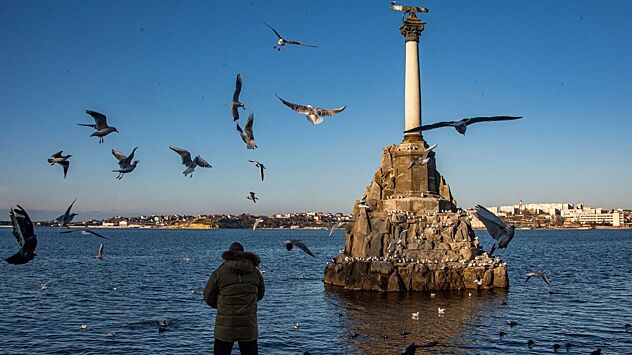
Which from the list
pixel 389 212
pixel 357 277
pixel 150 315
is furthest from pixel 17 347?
pixel 389 212

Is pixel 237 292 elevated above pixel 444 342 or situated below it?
above

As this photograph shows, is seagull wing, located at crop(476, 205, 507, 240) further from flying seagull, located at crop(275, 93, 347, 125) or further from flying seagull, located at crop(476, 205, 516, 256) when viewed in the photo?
flying seagull, located at crop(275, 93, 347, 125)

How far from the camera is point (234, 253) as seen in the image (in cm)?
855

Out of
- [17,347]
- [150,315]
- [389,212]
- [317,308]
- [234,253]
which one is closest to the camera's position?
[234,253]

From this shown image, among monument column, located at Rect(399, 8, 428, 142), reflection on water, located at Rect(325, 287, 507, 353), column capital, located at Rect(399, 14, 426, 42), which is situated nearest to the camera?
reflection on water, located at Rect(325, 287, 507, 353)

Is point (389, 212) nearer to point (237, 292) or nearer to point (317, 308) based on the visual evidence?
point (317, 308)

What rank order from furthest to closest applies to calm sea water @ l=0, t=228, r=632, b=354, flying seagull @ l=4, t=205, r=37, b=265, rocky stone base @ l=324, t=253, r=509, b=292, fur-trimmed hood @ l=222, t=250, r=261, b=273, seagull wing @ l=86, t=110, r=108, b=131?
1. rocky stone base @ l=324, t=253, r=509, b=292
2. calm sea water @ l=0, t=228, r=632, b=354
3. seagull wing @ l=86, t=110, r=108, b=131
4. flying seagull @ l=4, t=205, r=37, b=265
5. fur-trimmed hood @ l=222, t=250, r=261, b=273

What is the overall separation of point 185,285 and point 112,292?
19.3 feet

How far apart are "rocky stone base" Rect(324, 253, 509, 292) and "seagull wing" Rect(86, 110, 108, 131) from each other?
2700 centimetres

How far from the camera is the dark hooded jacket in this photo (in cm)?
857

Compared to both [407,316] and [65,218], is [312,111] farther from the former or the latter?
[407,316]

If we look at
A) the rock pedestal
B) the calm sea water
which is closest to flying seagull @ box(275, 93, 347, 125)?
the calm sea water

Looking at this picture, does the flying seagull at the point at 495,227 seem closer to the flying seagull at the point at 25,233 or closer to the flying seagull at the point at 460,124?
the flying seagull at the point at 460,124

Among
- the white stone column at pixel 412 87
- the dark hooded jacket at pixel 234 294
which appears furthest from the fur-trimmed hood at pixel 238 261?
the white stone column at pixel 412 87
